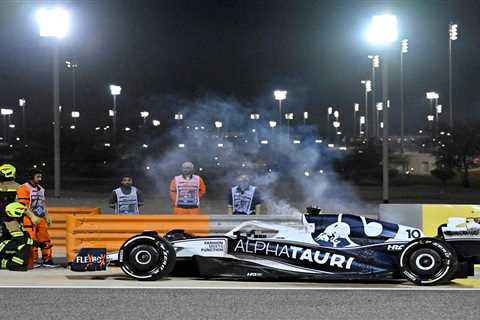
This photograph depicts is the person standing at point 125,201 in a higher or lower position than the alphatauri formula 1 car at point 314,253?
higher

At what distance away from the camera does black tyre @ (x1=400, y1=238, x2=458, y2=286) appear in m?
8.98

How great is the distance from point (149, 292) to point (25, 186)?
12.4 ft

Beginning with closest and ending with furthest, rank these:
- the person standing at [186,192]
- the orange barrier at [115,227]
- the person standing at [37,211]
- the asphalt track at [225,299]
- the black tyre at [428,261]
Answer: the asphalt track at [225,299] → the black tyre at [428,261] → the person standing at [37,211] → the orange barrier at [115,227] → the person standing at [186,192]

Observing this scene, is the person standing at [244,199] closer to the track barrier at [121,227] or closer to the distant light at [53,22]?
the track barrier at [121,227]

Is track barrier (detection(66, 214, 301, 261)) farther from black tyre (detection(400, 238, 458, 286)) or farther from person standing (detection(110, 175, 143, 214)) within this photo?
black tyre (detection(400, 238, 458, 286))

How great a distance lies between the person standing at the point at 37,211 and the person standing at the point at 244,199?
3225 mm

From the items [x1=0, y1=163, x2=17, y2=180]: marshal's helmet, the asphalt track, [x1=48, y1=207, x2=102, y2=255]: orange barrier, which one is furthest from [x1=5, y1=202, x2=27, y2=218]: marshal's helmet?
[x1=48, y1=207, x2=102, y2=255]: orange barrier

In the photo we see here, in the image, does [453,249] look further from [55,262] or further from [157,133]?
[157,133]

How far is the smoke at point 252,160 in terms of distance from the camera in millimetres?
25172

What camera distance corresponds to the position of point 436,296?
834cm

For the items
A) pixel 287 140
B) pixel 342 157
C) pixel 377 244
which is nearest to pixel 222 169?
pixel 287 140

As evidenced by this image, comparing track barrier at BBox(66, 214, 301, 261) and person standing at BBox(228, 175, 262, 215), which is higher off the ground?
person standing at BBox(228, 175, 262, 215)

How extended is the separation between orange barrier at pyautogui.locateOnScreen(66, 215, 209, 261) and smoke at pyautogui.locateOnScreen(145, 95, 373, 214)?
871 cm

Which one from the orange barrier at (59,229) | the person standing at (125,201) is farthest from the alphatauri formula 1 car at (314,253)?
the orange barrier at (59,229)
